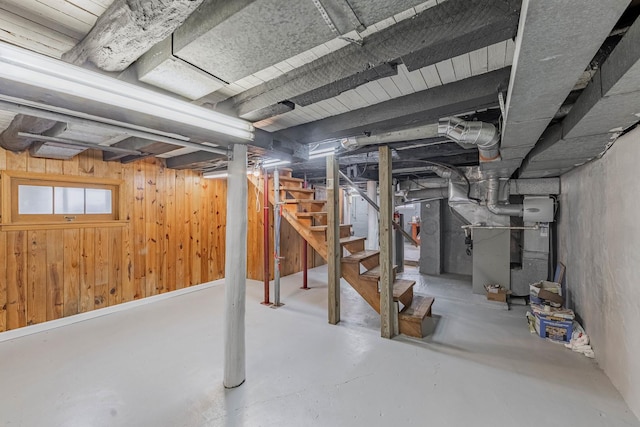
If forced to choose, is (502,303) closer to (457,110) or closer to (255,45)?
(457,110)

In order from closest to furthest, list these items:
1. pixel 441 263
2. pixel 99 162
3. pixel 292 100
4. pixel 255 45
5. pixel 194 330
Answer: pixel 255 45 < pixel 292 100 < pixel 194 330 < pixel 99 162 < pixel 441 263

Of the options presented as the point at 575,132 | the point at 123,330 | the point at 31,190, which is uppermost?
the point at 575,132

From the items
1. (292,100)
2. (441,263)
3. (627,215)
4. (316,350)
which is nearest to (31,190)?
(292,100)

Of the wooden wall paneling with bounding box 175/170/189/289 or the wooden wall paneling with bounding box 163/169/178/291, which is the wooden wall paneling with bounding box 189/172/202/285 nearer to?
the wooden wall paneling with bounding box 175/170/189/289

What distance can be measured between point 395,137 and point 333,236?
125 cm

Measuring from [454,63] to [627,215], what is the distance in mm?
1610

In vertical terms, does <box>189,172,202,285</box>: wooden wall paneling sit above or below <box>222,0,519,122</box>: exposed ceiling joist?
below

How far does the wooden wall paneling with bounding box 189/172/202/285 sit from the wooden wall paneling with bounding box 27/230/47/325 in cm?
171

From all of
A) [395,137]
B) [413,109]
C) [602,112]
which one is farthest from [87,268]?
[602,112]

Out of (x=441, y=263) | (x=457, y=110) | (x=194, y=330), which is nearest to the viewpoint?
(x=457, y=110)

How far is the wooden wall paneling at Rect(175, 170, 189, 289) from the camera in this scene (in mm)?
4242

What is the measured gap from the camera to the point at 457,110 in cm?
189

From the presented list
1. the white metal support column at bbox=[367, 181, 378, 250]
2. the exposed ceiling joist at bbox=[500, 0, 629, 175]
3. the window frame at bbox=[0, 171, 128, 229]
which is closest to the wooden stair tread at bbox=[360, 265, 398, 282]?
the white metal support column at bbox=[367, 181, 378, 250]

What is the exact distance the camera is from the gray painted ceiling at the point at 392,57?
841mm
